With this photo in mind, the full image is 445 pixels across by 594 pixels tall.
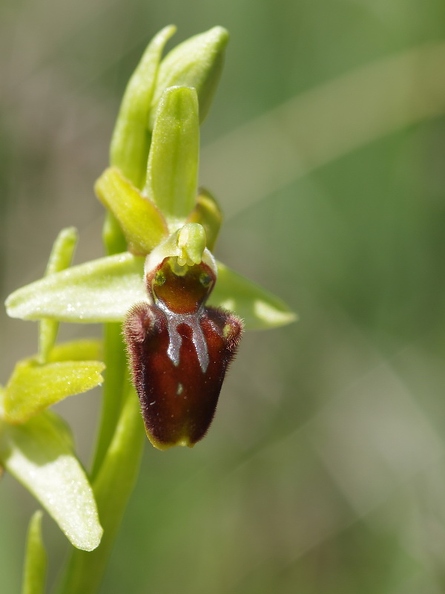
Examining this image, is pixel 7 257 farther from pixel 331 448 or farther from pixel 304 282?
pixel 331 448

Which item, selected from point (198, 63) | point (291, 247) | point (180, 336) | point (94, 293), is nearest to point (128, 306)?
point (94, 293)

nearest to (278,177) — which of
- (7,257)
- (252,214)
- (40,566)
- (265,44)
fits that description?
(252,214)

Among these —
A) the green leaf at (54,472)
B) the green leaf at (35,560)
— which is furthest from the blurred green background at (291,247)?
the green leaf at (54,472)

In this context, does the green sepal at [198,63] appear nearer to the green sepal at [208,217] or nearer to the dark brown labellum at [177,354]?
the green sepal at [208,217]

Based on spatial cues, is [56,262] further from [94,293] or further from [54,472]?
[54,472]

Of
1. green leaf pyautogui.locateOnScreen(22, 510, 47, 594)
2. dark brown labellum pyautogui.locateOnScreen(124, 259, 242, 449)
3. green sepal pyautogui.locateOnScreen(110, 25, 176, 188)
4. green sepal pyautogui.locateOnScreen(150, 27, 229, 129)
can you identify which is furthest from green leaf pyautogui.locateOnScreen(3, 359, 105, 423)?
green sepal pyautogui.locateOnScreen(150, 27, 229, 129)

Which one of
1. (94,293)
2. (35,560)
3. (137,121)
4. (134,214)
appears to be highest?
(137,121)
